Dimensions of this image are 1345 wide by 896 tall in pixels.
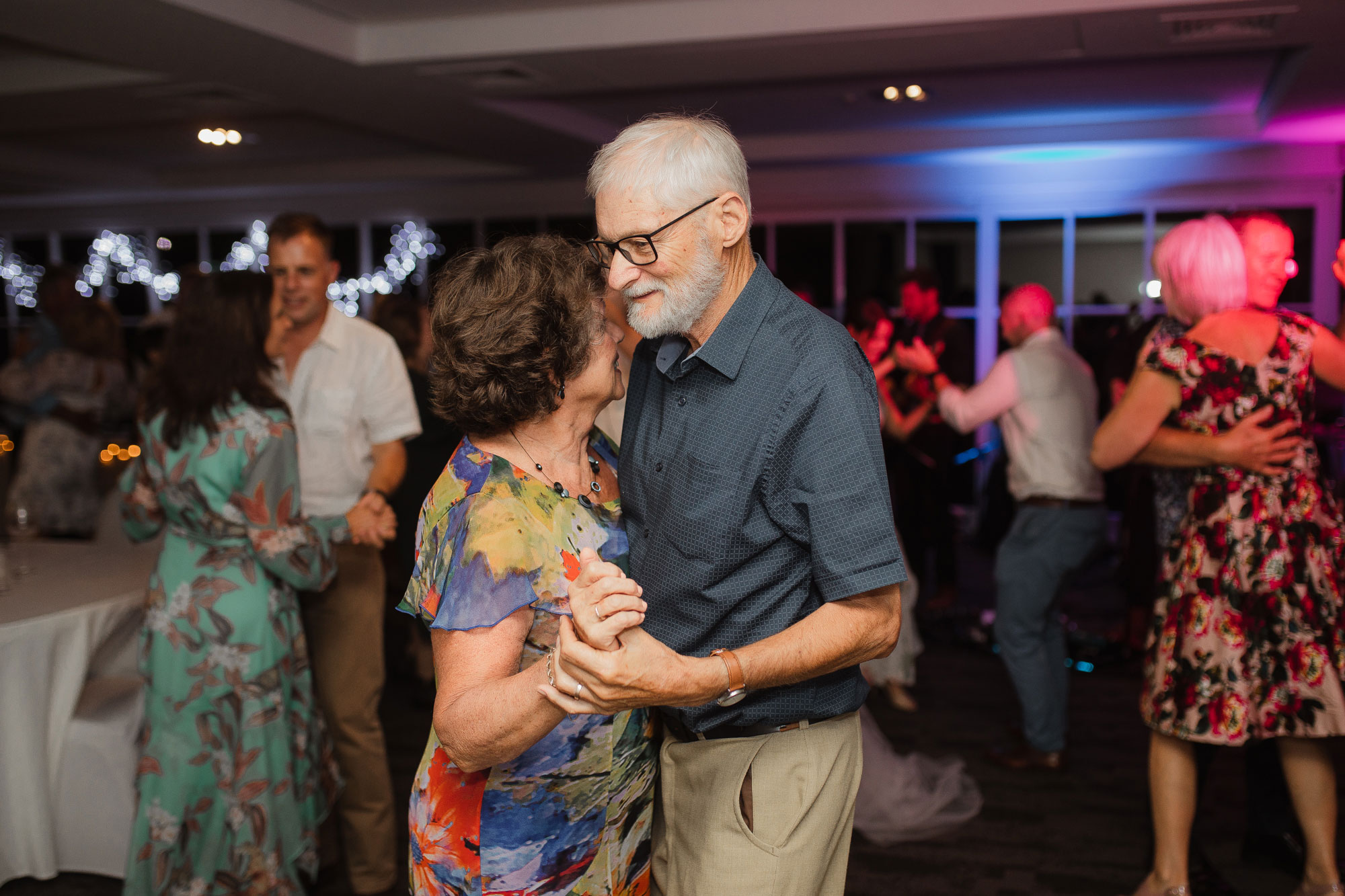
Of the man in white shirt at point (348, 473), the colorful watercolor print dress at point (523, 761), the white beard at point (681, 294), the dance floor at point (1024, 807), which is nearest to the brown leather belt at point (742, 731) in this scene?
the colorful watercolor print dress at point (523, 761)

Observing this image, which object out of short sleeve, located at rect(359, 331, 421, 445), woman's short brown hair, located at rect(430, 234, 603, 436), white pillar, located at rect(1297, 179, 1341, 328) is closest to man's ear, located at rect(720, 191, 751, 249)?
woman's short brown hair, located at rect(430, 234, 603, 436)

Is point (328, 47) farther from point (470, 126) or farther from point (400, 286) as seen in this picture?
point (400, 286)

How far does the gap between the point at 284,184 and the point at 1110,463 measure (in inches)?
328

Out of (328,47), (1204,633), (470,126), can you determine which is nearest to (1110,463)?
(1204,633)

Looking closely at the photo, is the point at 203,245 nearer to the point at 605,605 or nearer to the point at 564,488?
the point at 564,488

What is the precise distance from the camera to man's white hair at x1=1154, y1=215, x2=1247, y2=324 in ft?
8.27

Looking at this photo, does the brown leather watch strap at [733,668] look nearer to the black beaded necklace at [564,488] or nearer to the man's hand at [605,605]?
the man's hand at [605,605]

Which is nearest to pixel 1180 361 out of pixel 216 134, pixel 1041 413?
pixel 1041 413

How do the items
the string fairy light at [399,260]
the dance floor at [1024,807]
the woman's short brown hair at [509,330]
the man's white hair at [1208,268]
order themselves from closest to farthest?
the woman's short brown hair at [509,330] < the man's white hair at [1208,268] < the dance floor at [1024,807] < the string fairy light at [399,260]

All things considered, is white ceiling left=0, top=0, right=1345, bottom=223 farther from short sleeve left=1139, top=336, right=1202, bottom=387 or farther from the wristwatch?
the wristwatch

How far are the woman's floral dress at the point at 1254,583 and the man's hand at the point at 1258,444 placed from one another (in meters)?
0.03

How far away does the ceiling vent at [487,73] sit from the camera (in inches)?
191

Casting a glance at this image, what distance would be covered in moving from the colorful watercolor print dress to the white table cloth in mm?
1678

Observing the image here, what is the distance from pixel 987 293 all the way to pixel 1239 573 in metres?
6.34
